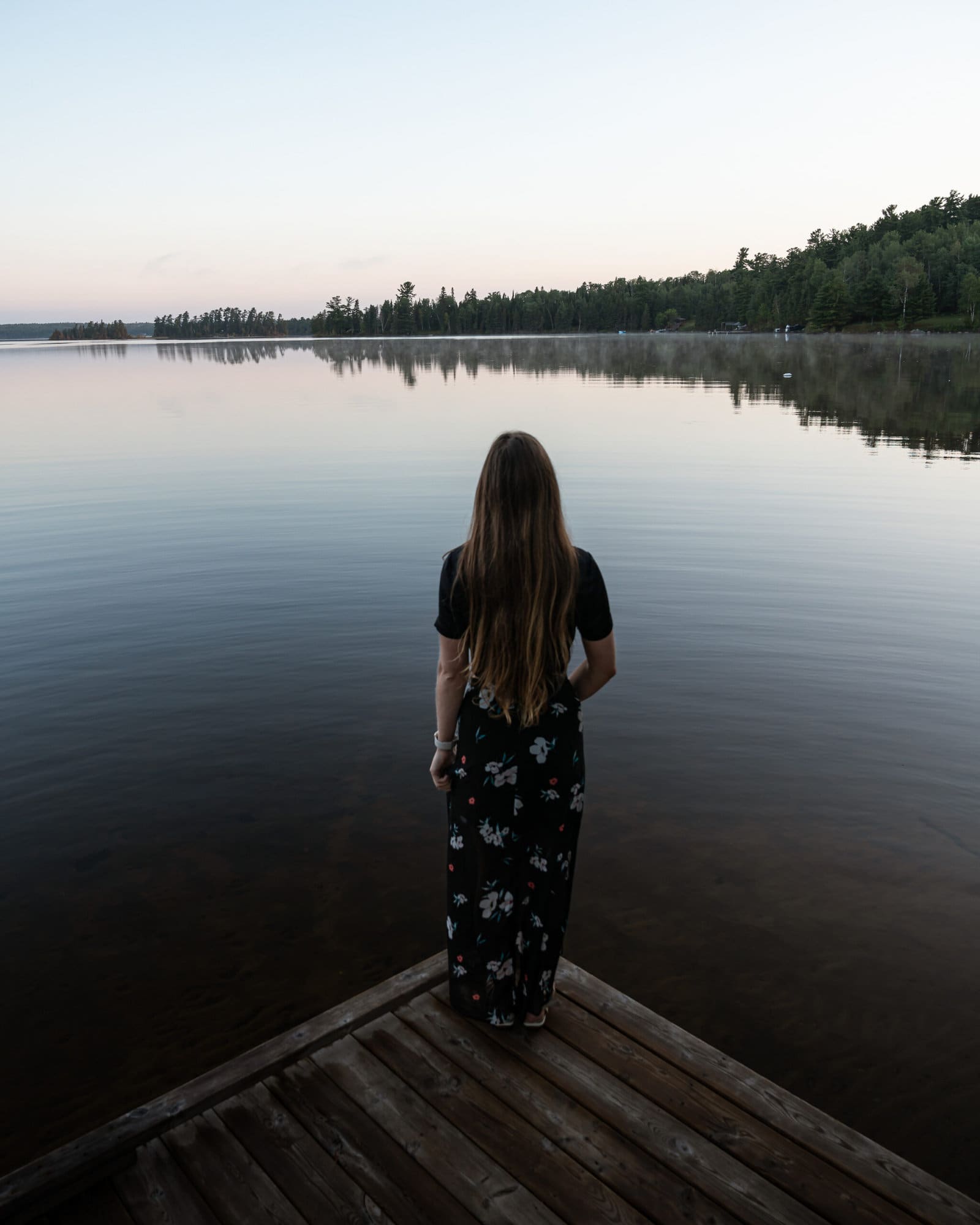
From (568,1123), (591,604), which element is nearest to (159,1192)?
(568,1123)

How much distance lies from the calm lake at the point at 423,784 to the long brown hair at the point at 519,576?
2.60 meters

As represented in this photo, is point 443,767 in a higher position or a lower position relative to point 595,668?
lower

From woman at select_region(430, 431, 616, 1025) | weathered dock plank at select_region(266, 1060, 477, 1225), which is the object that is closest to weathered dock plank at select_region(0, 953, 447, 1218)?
weathered dock plank at select_region(266, 1060, 477, 1225)

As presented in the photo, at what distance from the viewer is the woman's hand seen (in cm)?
381

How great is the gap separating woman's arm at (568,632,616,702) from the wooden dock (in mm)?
1641

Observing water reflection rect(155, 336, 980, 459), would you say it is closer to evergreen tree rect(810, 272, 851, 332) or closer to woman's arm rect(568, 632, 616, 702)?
woman's arm rect(568, 632, 616, 702)

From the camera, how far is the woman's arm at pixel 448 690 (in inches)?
143

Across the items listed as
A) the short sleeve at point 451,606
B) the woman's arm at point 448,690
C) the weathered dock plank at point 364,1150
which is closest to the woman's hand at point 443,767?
the woman's arm at point 448,690

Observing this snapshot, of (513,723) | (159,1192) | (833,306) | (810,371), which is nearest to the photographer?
(159,1192)

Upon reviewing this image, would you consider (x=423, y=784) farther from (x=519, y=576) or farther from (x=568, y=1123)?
(x=519, y=576)

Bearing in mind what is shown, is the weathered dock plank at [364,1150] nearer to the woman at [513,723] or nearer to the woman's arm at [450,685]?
the woman at [513,723]

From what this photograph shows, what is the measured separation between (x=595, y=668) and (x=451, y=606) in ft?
2.35

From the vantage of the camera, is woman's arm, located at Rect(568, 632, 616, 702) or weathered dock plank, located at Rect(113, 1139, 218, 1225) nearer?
weathered dock plank, located at Rect(113, 1139, 218, 1225)

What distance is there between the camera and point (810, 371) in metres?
58.2
